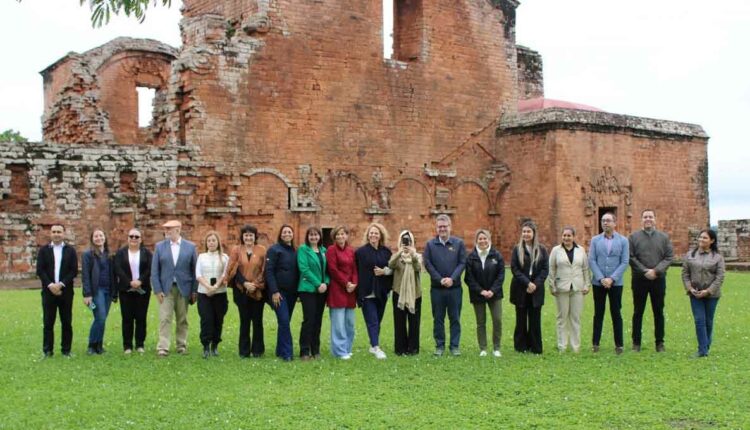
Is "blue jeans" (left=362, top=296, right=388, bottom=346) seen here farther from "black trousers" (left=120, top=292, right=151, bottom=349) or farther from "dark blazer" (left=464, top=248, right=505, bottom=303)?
"black trousers" (left=120, top=292, right=151, bottom=349)

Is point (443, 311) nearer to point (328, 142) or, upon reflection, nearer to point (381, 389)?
point (381, 389)

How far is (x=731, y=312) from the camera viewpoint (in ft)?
48.4

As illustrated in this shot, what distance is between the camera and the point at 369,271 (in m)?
10.6

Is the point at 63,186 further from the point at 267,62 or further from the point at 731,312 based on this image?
the point at 731,312

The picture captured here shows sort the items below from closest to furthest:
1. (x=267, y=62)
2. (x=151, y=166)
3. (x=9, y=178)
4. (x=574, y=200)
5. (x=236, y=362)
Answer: (x=236, y=362), (x=9, y=178), (x=151, y=166), (x=267, y=62), (x=574, y=200)

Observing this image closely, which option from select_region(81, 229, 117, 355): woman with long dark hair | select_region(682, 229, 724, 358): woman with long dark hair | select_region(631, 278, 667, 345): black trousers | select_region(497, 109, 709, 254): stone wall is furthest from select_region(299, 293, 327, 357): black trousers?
select_region(497, 109, 709, 254): stone wall

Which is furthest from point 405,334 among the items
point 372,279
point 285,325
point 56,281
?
point 56,281

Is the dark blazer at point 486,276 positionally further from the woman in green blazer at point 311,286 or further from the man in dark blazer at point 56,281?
the man in dark blazer at point 56,281

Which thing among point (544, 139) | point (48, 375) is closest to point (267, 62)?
point (544, 139)

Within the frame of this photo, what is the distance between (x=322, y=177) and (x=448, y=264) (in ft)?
39.7

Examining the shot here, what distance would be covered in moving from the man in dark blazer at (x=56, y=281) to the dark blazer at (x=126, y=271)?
49cm

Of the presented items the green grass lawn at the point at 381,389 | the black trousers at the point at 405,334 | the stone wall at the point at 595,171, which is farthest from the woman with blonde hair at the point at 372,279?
the stone wall at the point at 595,171

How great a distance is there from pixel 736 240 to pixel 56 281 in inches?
895

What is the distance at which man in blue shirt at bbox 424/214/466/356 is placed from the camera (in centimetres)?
1070
